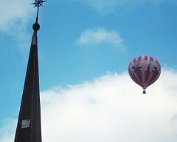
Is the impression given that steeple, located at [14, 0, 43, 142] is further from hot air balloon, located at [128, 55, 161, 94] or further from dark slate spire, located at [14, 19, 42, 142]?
hot air balloon, located at [128, 55, 161, 94]

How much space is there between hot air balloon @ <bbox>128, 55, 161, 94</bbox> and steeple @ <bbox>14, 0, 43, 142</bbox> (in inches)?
530

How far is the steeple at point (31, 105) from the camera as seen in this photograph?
2450 inches

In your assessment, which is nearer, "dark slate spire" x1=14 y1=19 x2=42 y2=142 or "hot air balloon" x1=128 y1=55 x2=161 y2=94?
"dark slate spire" x1=14 y1=19 x2=42 y2=142

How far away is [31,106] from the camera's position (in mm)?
64188

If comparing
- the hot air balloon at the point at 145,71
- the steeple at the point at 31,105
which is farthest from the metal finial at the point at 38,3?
the hot air balloon at the point at 145,71

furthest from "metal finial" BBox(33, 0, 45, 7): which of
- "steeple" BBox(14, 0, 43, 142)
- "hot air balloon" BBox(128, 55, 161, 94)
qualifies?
"hot air balloon" BBox(128, 55, 161, 94)

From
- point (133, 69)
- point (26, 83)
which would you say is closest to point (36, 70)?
point (26, 83)

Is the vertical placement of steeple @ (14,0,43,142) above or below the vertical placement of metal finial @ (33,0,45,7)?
below

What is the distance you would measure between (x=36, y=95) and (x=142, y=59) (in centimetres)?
1509

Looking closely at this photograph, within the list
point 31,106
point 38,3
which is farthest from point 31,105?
point 38,3

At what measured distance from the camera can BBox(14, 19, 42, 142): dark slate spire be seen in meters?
62.2

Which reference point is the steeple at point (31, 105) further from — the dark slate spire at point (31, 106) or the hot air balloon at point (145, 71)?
the hot air balloon at point (145, 71)

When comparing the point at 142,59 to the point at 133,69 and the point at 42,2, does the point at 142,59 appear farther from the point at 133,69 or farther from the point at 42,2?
the point at 42,2

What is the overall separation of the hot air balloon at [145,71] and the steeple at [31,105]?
13.5 m
